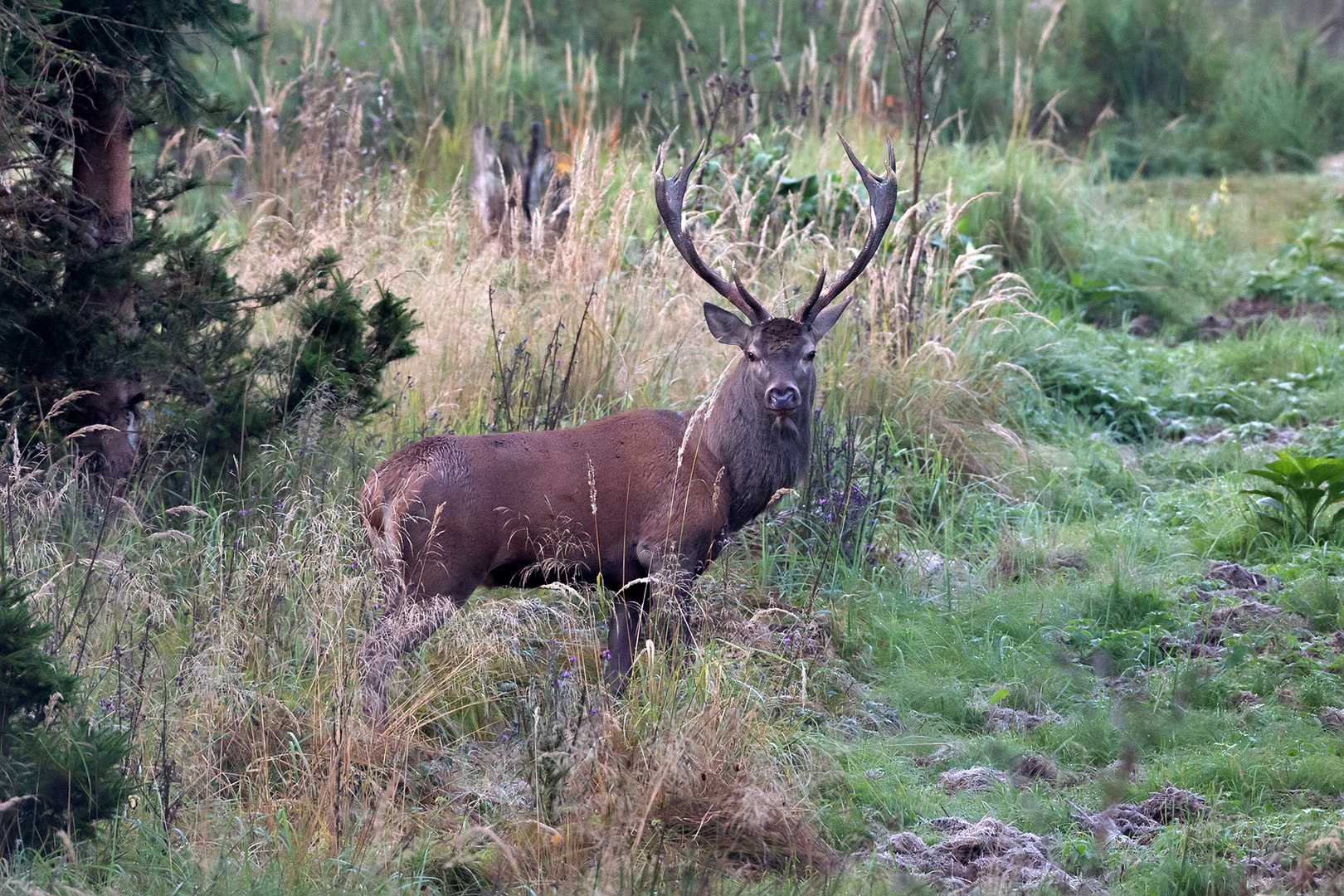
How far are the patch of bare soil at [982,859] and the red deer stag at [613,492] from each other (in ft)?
3.84

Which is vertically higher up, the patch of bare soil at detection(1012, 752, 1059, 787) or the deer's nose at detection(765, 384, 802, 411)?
the deer's nose at detection(765, 384, 802, 411)

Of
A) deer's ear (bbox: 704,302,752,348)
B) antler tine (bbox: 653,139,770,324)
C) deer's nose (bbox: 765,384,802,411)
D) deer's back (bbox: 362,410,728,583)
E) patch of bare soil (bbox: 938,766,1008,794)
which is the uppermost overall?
antler tine (bbox: 653,139,770,324)

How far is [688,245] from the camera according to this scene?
5180mm

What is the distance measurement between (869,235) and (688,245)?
771 mm

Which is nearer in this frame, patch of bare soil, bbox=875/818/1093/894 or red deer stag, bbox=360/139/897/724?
patch of bare soil, bbox=875/818/1093/894

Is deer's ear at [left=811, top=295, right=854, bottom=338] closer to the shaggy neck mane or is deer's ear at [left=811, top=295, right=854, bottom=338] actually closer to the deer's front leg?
the shaggy neck mane

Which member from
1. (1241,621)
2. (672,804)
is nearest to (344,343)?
(672,804)

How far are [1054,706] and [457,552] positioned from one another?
2306 mm

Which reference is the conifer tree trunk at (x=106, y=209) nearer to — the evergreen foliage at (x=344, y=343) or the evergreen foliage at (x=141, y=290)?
the evergreen foliage at (x=141, y=290)

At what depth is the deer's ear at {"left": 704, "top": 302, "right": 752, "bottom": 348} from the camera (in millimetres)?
5121

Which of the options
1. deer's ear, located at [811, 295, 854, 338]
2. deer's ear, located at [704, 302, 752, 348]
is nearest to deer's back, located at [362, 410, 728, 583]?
deer's ear, located at [704, 302, 752, 348]

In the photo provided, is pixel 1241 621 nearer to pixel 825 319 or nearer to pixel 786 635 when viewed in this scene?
pixel 786 635

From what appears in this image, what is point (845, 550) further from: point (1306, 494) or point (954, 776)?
point (1306, 494)

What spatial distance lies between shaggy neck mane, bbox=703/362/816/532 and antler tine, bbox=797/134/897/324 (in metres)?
0.36
